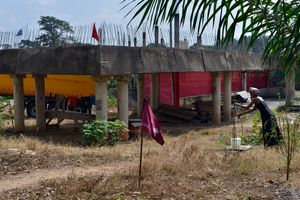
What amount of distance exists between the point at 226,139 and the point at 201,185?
18.9ft

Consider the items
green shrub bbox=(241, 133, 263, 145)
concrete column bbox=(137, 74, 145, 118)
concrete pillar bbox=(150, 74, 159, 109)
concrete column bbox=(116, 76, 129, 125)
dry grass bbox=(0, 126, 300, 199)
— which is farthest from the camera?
concrete pillar bbox=(150, 74, 159, 109)

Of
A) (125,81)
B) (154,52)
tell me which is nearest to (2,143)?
(125,81)

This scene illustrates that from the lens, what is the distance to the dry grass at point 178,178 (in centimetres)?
623

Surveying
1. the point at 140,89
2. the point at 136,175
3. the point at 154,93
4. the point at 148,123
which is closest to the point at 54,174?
the point at 136,175

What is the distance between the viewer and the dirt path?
23.5 ft

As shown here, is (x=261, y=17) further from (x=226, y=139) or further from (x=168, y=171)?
(x=226, y=139)

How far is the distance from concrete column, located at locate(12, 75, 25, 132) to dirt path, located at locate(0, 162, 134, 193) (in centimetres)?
781

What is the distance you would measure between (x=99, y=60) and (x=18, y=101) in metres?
4.79

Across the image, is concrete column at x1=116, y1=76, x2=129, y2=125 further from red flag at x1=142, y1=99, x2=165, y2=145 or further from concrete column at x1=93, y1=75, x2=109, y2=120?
red flag at x1=142, y1=99, x2=165, y2=145

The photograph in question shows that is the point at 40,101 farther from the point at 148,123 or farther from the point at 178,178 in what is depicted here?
the point at 148,123

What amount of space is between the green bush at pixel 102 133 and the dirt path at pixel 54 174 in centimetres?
324

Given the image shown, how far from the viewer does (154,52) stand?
46.0 ft

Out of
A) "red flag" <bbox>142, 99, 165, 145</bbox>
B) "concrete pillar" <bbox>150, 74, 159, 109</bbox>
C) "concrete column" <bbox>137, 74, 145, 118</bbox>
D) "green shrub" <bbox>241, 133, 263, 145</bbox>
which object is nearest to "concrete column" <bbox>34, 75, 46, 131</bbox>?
"concrete column" <bbox>137, 74, 145, 118</bbox>

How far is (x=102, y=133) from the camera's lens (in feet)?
40.1
